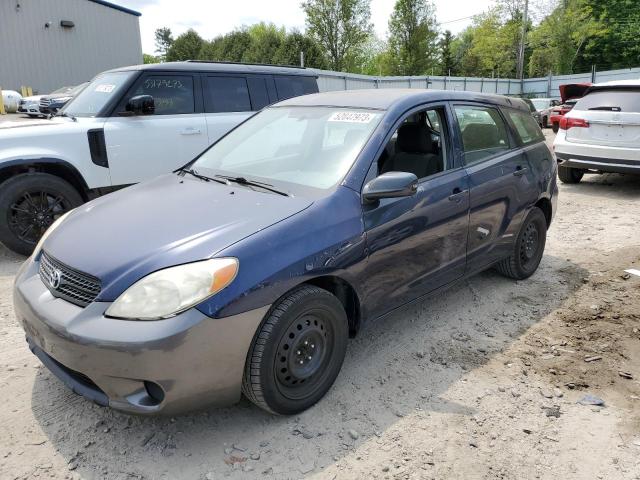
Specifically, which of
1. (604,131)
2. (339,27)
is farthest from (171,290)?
(339,27)

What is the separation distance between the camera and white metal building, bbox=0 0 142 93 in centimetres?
2522

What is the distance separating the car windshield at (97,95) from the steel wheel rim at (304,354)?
4.18 m

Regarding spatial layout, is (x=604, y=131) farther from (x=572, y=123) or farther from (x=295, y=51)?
(x=295, y=51)

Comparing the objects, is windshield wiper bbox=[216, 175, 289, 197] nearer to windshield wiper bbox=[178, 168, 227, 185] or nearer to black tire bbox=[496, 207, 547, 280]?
windshield wiper bbox=[178, 168, 227, 185]

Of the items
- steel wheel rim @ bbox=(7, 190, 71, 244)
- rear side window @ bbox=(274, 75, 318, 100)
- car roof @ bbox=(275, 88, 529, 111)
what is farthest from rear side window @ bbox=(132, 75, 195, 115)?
car roof @ bbox=(275, 88, 529, 111)

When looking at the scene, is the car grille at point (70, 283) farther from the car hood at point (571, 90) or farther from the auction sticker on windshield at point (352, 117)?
the car hood at point (571, 90)

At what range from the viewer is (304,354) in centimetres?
278

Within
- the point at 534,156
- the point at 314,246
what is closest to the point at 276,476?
the point at 314,246

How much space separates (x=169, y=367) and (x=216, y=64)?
502 centimetres

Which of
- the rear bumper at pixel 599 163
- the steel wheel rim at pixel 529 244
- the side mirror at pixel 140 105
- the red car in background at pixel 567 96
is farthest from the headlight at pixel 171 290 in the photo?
the red car in background at pixel 567 96

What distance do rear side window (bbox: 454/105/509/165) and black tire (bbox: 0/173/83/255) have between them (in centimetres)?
395

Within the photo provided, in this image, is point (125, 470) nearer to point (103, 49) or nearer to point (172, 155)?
point (172, 155)

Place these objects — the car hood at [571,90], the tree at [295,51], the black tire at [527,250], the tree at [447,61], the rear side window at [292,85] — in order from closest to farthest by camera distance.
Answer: the black tire at [527,250], the rear side window at [292,85], the car hood at [571,90], the tree at [295,51], the tree at [447,61]

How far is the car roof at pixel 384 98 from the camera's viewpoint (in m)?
3.53
